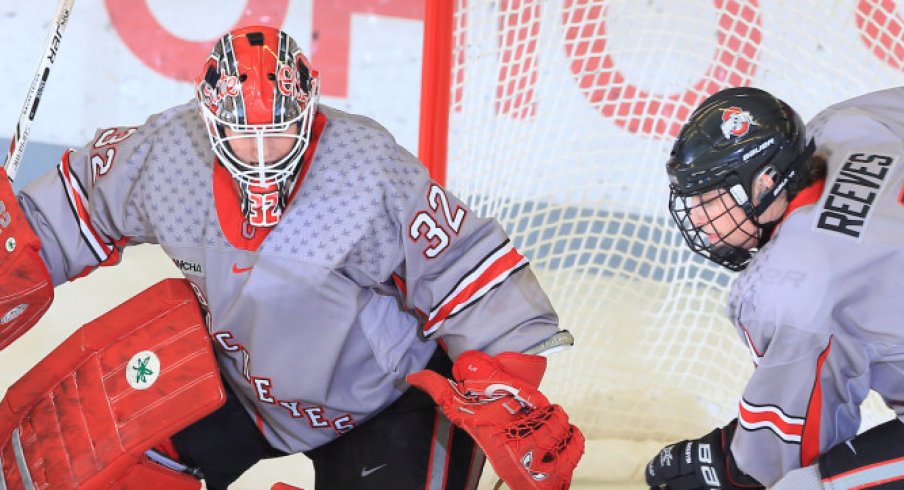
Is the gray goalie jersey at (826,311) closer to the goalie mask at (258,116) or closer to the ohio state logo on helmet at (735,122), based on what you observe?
the ohio state logo on helmet at (735,122)

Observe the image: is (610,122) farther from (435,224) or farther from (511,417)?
(511,417)

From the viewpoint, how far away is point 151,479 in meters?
2.17

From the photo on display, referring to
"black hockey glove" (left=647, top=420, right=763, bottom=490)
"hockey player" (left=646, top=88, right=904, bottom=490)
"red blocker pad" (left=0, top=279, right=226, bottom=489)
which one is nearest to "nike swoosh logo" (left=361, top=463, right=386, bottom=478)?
"red blocker pad" (left=0, top=279, right=226, bottom=489)

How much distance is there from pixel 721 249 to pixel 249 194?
2.66 feet

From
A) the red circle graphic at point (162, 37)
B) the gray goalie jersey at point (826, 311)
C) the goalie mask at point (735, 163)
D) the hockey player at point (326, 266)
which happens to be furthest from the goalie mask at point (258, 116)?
the red circle graphic at point (162, 37)

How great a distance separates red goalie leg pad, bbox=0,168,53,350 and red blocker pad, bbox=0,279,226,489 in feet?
0.37

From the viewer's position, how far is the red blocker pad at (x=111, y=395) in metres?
2.10

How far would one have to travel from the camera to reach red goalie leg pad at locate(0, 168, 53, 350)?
214cm

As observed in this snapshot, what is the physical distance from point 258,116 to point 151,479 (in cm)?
70

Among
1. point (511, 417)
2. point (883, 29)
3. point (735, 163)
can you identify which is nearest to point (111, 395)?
point (511, 417)

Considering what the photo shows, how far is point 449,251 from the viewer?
2.13 metres

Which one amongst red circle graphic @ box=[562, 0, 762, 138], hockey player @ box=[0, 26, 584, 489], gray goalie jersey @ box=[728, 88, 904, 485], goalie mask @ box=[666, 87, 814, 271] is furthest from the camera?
red circle graphic @ box=[562, 0, 762, 138]

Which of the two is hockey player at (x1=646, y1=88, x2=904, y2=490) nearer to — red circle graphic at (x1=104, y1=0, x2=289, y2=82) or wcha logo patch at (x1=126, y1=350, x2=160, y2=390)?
wcha logo patch at (x1=126, y1=350, x2=160, y2=390)

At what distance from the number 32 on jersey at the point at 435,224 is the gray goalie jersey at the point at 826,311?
1.67 ft
